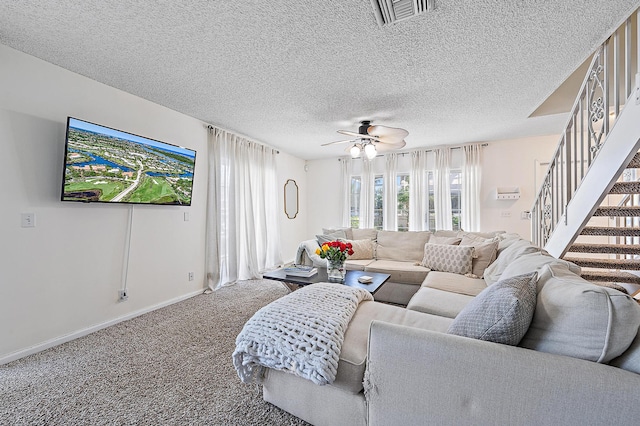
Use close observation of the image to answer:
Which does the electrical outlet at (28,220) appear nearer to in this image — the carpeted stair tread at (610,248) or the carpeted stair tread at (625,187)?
the carpeted stair tread at (625,187)

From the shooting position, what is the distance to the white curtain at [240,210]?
380 cm

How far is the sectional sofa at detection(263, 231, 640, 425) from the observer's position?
881mm

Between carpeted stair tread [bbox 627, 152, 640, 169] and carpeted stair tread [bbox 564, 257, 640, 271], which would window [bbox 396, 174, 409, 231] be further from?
carpeted stair tread [bbox 627, 152, 640, 169]

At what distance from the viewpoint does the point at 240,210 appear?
4.25m

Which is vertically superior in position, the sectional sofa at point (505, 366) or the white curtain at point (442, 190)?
the white curtain at point (442, 190)

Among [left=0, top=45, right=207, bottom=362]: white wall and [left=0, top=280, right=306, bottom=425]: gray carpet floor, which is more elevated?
[left=0, top=45, right=207, bottom=362]: white wall

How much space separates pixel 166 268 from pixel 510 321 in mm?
3417

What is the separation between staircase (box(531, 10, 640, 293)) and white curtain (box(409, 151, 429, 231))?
1.99 meters

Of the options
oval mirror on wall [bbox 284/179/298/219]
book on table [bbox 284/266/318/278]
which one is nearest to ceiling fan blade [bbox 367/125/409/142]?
book on table [bbox 284/266/318/278]

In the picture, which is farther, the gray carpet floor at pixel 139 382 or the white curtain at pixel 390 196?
the white curtain at pixel 390 196

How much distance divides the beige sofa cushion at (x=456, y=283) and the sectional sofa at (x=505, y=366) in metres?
Answer: 1.09

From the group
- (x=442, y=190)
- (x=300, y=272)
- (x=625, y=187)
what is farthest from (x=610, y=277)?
Result: (x=300, y=272)

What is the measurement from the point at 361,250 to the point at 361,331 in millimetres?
2573

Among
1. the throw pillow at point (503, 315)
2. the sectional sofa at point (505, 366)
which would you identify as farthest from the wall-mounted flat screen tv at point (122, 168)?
the throw pillow at point (503, 315)
